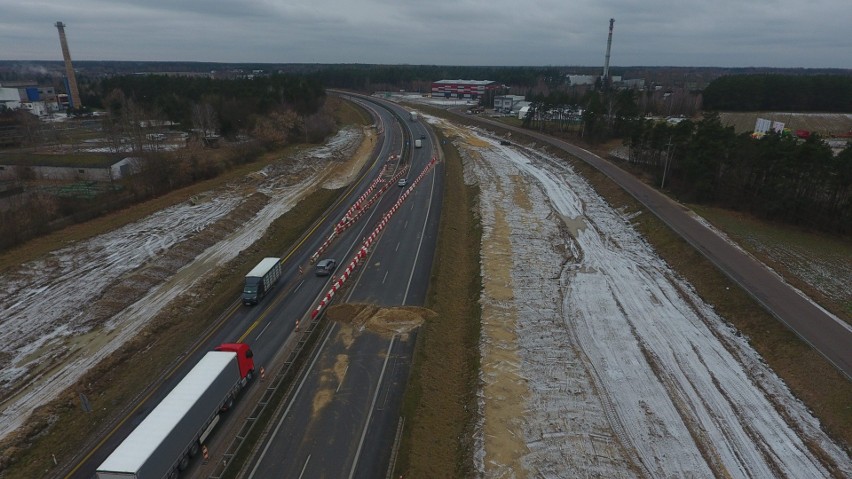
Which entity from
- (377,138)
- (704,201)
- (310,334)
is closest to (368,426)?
(310,334)

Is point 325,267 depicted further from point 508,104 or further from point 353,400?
point 508,104

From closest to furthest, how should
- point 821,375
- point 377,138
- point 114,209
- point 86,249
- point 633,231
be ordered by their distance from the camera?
point 821,375 → point 86,249 → point 633,231 → point 114,209 → point 377,138

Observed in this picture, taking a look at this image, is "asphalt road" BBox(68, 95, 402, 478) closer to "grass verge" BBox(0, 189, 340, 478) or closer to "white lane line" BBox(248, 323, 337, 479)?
"grass verge" BBox(0, 189, 340, 478)

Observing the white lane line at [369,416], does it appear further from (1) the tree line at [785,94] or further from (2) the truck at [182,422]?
(1) the tree line at [785,94]

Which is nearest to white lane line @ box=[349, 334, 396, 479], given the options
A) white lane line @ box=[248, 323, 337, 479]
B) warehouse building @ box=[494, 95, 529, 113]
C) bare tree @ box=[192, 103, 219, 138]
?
white lane line @ box=[248, 323, 337, 479]

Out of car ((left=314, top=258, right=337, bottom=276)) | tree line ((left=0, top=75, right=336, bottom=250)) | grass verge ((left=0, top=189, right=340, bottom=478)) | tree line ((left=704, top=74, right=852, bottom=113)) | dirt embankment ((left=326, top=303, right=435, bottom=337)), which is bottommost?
grass verge ((left=0, top=189, right=340, bottom=478))

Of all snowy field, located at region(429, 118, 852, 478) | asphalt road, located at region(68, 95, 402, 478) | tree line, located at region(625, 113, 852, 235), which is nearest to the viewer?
snowy field, located at region(429, 118, 852, 478)

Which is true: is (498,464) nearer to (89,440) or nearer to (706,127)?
(89,440)

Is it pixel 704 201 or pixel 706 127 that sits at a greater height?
pixel 706 127
